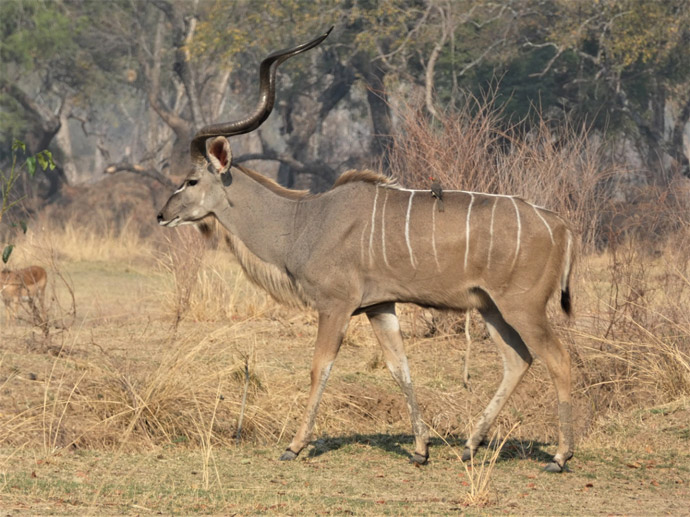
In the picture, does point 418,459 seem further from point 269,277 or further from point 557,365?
point 269,277

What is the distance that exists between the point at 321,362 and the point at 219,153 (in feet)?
4.01

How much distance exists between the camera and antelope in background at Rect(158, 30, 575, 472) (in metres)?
5.20

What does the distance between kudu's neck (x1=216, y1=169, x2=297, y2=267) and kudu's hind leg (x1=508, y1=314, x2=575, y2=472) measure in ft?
4.48

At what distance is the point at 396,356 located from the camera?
5500mm

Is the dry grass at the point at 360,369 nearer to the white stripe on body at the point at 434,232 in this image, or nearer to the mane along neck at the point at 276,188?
the mane along neck at the point at 276,188

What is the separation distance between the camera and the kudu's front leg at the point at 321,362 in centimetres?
536

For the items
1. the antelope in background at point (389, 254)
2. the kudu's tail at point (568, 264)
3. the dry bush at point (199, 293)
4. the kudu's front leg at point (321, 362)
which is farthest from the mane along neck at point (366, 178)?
the dry bush at point (199, 293)

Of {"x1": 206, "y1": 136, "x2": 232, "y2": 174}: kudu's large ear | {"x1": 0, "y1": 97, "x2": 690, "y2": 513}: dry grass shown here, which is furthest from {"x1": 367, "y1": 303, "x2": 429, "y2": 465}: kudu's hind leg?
{"x1": 206, "y1": 136, "x2": 232, "y2": 174}: kudu's large ear

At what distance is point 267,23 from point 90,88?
6657 mm

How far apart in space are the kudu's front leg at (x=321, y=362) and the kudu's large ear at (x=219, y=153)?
38.5 inches

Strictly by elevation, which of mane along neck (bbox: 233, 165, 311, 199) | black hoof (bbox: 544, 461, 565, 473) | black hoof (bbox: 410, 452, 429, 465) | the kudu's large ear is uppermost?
the kudu's large ear

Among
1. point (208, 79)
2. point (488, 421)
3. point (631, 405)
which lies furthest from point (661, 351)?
point (208, 79)

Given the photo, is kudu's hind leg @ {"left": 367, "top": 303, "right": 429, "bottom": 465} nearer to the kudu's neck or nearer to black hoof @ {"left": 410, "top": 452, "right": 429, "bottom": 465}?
black hoof @ {"left": 410, "top": 452, "right": 429, "bottom": 465}

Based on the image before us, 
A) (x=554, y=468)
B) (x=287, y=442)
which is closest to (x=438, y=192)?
(x=554, y=468)
